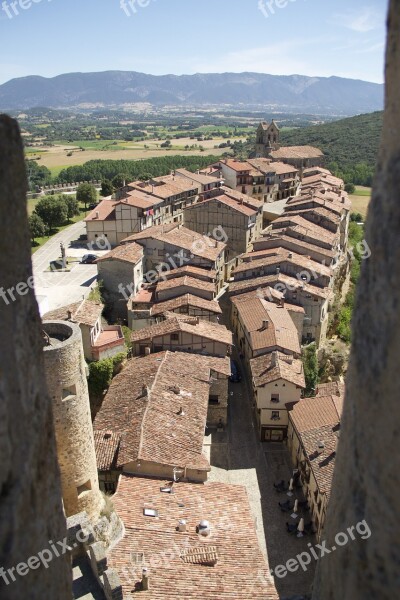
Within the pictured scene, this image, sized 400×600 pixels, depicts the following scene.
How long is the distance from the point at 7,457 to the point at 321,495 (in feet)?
70.7

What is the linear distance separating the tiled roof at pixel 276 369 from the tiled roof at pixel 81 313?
34.2 ft

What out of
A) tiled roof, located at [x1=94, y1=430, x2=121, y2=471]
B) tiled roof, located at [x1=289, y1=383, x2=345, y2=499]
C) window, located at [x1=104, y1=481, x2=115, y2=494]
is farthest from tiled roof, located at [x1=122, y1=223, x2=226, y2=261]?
window, located at [x1=104, y1=481, x2=115, y2=494]

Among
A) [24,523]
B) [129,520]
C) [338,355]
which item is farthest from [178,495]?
[338,355]

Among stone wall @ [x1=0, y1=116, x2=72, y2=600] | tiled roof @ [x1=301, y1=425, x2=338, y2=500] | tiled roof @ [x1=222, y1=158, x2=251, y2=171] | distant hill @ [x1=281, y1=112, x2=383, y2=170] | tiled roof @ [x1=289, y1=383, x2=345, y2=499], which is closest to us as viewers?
stone wall @ [x1=0, y1=116, x2=72, y2=600]

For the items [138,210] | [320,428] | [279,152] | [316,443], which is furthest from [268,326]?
[279,152]

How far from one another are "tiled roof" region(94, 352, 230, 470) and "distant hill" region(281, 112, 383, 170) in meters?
89.4

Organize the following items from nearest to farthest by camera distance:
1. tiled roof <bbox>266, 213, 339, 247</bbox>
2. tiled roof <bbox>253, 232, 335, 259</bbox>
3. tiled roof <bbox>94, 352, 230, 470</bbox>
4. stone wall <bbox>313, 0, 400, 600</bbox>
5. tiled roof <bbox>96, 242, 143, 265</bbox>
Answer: stone wall <bbox>313, 0, 400, 600</bbox>, tiled roof <bbox>94, 352, 230, 470</bbox>, tiled roof <bbox>96, 242, 143, 265</bbox>, tiled roof <bbox>253, 232, 335, 259</bbox>, tiled roof <bbox>266, 213, 339, 247</bbox>

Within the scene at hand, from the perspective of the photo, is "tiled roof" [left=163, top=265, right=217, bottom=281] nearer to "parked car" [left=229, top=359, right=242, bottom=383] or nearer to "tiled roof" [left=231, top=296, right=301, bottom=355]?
"tiled roof" [left=231, top=296, right=301, bottom=355]

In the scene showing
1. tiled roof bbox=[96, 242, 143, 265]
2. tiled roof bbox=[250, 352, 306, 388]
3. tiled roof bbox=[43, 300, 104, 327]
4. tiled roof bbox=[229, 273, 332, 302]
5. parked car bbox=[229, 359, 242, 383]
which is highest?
tiled roof bbox=[96, 242, 143, 265]

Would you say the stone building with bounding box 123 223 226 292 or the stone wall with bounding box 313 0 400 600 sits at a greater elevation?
the stone wall with bounding box 313 0 400 600

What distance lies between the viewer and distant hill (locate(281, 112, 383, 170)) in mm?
116275

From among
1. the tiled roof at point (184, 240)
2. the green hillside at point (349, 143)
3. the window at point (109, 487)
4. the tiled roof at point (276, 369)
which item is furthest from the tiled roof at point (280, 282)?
the green hillside at point (349, 143)

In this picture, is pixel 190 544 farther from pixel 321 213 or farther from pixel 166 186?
pixel 166 186

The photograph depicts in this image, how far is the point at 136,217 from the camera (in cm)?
5281
